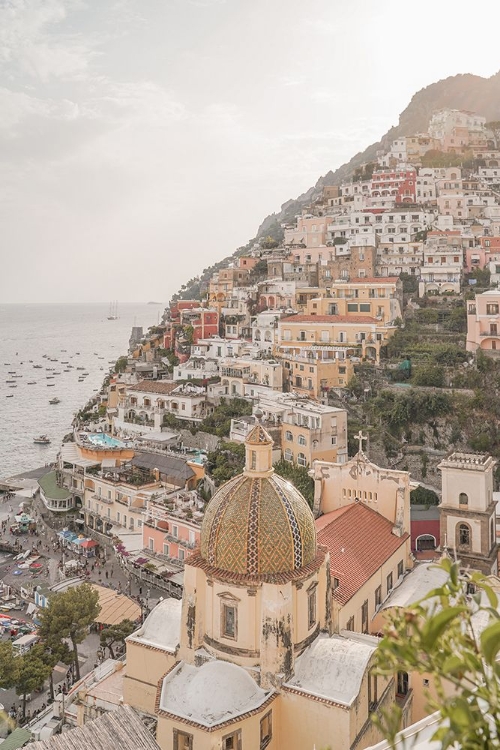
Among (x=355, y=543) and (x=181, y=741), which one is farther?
(x=355, y=543)

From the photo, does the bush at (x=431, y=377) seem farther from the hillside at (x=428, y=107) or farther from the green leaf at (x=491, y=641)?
the hillside at (x=428, y=107)

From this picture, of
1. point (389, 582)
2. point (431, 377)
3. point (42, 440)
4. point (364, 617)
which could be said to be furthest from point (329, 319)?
point (42, 440)

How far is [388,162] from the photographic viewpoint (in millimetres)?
88625

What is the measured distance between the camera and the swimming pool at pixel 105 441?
157 feet

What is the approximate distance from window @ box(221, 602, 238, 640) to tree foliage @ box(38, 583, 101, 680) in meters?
11.5

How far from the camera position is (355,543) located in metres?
20.8

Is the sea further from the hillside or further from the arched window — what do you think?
the arched window

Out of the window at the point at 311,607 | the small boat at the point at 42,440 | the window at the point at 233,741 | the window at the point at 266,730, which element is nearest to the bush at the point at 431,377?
the window at the point at 311,607

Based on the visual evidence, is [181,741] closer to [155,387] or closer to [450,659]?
[450,659]

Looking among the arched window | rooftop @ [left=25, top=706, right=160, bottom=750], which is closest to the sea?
the arched window

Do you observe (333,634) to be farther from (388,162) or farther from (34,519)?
(388,162)

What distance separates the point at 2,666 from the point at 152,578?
12412 millimetres

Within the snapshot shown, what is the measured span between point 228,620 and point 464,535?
48.8 ft

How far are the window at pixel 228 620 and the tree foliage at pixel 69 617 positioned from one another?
11.5 metres
